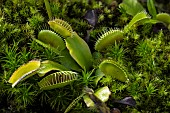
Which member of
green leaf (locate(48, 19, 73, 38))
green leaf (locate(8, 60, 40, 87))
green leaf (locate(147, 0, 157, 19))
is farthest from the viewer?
green leaf (locate(147, 0, 157, 19))

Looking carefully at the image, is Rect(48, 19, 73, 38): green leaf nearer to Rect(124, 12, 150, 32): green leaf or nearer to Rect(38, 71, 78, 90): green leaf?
Rect(38, 71, 78, 90): green leaf

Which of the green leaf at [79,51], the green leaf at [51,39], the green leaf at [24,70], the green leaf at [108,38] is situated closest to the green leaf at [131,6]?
the green leaf at [108,38]

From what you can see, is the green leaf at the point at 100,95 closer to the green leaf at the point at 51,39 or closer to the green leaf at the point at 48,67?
the green leaf at the point at 48,67


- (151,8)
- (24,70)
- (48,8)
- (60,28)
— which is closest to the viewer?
(24,70)

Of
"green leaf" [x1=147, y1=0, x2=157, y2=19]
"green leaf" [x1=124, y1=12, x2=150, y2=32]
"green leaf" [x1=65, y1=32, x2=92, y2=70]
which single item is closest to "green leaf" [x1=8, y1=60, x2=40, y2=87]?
"green leaf" [x1=65, y1=32, x2=92, y2=70]

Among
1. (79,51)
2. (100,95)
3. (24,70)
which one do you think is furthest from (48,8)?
(100,95)

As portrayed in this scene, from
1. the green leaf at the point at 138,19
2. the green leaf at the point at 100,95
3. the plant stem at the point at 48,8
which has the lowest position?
the green leaf at the point at 100,95

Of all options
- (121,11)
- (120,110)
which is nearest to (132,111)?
(120,110)

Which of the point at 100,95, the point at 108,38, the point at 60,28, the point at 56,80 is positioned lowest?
the point at 100,95

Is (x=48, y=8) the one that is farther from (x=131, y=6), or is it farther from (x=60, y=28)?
(x=131, y=6)

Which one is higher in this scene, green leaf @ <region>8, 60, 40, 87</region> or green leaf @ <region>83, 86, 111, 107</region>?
green leaf @ <region>8, 60, 40, 87</region>

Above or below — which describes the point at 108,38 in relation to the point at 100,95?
above
